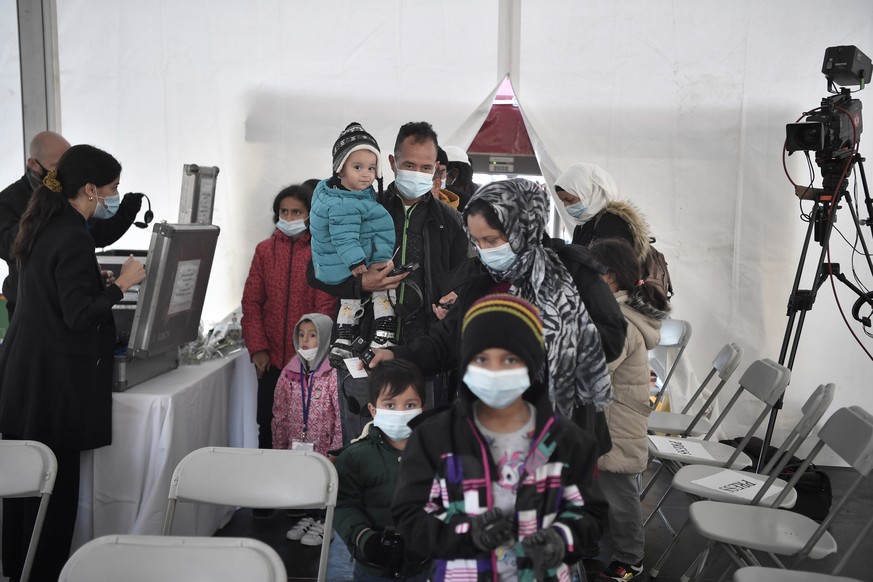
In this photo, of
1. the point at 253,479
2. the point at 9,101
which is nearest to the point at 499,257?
the point at 253,479

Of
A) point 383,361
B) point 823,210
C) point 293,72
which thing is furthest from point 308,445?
point 823,210

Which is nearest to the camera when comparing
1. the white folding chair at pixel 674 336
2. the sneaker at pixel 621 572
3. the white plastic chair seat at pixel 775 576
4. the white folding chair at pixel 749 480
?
the white plastic chair seat at pixel 775 576

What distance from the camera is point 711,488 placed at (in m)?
2.89

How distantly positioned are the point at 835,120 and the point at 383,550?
3.11m

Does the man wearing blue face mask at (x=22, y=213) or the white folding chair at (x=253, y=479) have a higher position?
the man wearing blue face mask at (x=22, y=213)

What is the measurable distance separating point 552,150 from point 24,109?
3130mm

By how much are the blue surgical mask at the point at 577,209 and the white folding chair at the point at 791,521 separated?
4.94ft

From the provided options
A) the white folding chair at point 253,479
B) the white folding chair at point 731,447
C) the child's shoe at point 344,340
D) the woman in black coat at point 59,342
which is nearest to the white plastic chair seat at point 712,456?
the white folding chair at point 731,447

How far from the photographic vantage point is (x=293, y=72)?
4.52 meters

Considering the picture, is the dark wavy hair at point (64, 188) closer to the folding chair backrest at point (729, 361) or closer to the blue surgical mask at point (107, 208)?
the blue surgical mask at point (107, 208)

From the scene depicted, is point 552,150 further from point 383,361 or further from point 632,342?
point 383,361

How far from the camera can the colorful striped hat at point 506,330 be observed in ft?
4.92

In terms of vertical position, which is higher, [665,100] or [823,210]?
[665,100]

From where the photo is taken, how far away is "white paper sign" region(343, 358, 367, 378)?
8.27 ft
